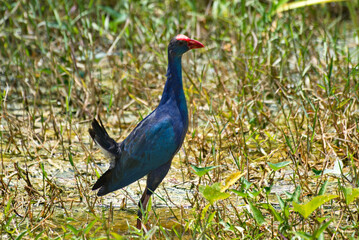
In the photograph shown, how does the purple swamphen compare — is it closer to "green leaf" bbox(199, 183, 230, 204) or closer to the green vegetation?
the green vegetation

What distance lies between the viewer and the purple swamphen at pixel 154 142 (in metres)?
3.16

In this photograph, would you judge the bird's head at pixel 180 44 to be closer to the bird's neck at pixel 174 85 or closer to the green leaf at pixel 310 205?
the bird's neck at pixel 174 85

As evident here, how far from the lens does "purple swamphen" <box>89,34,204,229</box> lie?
3158mm

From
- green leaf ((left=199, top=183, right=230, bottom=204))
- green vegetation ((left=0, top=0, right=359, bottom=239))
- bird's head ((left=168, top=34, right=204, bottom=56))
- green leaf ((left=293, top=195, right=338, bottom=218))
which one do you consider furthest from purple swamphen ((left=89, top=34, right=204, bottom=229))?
green leaf ((left=293, top=195, right=338, bottom=218))

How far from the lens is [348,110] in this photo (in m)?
3.93

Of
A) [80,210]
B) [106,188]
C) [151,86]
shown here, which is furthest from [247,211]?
[151,86]

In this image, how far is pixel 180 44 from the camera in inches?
129

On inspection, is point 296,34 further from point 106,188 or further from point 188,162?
point 106,188

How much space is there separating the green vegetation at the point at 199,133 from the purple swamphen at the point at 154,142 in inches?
5.0

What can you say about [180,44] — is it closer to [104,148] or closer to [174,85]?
[174,85]

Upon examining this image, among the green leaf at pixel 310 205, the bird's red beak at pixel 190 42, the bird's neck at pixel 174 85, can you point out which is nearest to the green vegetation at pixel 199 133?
the green leaf at pixel 310 205

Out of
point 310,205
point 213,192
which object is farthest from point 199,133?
point 310,205

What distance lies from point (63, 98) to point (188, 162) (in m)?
1.62

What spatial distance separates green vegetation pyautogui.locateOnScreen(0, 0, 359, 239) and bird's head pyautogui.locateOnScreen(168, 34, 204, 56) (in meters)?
0.57
